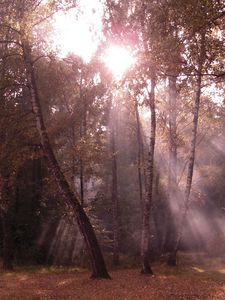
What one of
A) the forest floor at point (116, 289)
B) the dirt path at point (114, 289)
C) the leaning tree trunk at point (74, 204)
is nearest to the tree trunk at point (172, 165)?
the forest floor at point (116, 289)

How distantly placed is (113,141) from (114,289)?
14549mm

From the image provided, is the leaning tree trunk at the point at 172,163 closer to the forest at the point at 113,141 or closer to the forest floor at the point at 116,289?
the forest at the point at 113,141

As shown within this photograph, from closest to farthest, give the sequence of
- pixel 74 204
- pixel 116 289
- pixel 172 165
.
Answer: pixel 116 289, pixel 74 204, pixel 172 165

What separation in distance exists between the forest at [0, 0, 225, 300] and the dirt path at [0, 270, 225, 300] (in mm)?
221

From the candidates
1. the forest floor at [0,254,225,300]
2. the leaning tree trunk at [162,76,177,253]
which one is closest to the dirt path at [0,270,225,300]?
the forest floor at [0,254,225,300]

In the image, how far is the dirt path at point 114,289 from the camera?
46.7 feet

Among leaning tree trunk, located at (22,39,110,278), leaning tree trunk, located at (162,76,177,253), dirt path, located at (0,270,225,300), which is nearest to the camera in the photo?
dirt path, located at (0,270,225,300)

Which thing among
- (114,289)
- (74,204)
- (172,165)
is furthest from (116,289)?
(172,165)

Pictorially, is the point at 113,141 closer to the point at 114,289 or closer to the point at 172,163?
the point at 172,163

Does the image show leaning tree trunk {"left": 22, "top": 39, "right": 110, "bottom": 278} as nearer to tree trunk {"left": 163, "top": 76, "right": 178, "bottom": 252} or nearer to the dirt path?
the dirt path

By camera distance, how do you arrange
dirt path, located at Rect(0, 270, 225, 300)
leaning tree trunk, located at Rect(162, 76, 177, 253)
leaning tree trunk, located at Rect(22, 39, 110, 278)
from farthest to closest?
leaning tree trunk, located at Rect(162, 76, 177, 253) < leaning tree trunk, located at Rect(22, 39, 110, 278) < dirt path, located at Rect(0, 270, 225, 300)

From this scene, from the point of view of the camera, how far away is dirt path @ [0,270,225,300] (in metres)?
14.2

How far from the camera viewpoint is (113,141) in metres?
29.0

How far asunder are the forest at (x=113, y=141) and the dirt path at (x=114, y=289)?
0.22 metres
